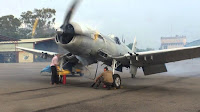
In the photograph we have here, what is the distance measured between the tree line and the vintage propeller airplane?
63205mm

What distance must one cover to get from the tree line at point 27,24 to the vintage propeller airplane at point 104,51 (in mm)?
63205

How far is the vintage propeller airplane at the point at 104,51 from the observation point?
9547 mm

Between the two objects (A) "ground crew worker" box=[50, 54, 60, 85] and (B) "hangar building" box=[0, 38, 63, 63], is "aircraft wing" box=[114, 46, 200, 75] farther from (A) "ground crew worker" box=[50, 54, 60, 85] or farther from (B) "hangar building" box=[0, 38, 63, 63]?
(B) "hangar building" box=[0, 38, 63, 63]

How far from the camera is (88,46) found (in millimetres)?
10109

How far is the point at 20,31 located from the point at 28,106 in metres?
80.2

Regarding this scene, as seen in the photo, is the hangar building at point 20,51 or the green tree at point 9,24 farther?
the green tree at point 9,24

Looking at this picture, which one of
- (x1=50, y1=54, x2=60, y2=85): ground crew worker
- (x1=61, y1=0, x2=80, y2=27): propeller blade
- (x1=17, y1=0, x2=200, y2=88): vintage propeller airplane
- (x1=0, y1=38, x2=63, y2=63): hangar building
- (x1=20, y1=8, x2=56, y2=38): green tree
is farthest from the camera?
(x1=20, y1=8, x2=56, y2=38): green tree

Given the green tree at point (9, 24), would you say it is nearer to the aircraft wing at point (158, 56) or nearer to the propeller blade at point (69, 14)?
the aircraft wing at point (158, 56)

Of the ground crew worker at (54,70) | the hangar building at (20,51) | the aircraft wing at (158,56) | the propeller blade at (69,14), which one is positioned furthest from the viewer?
the hangar building at (20,51)

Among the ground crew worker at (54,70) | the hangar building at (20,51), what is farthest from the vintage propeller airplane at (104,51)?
the hangar building at (20,51)

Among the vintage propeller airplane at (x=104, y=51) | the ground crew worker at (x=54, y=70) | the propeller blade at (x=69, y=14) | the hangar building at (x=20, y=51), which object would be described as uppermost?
the hangar building at (x=20, y=51)

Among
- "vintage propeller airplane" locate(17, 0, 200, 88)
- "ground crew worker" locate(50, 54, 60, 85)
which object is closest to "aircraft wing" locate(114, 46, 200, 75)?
"vintage propeller airplane" locate(17, 0, 200, 88)

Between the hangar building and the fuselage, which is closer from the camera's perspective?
the fuselage

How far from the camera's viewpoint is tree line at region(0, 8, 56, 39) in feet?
247
